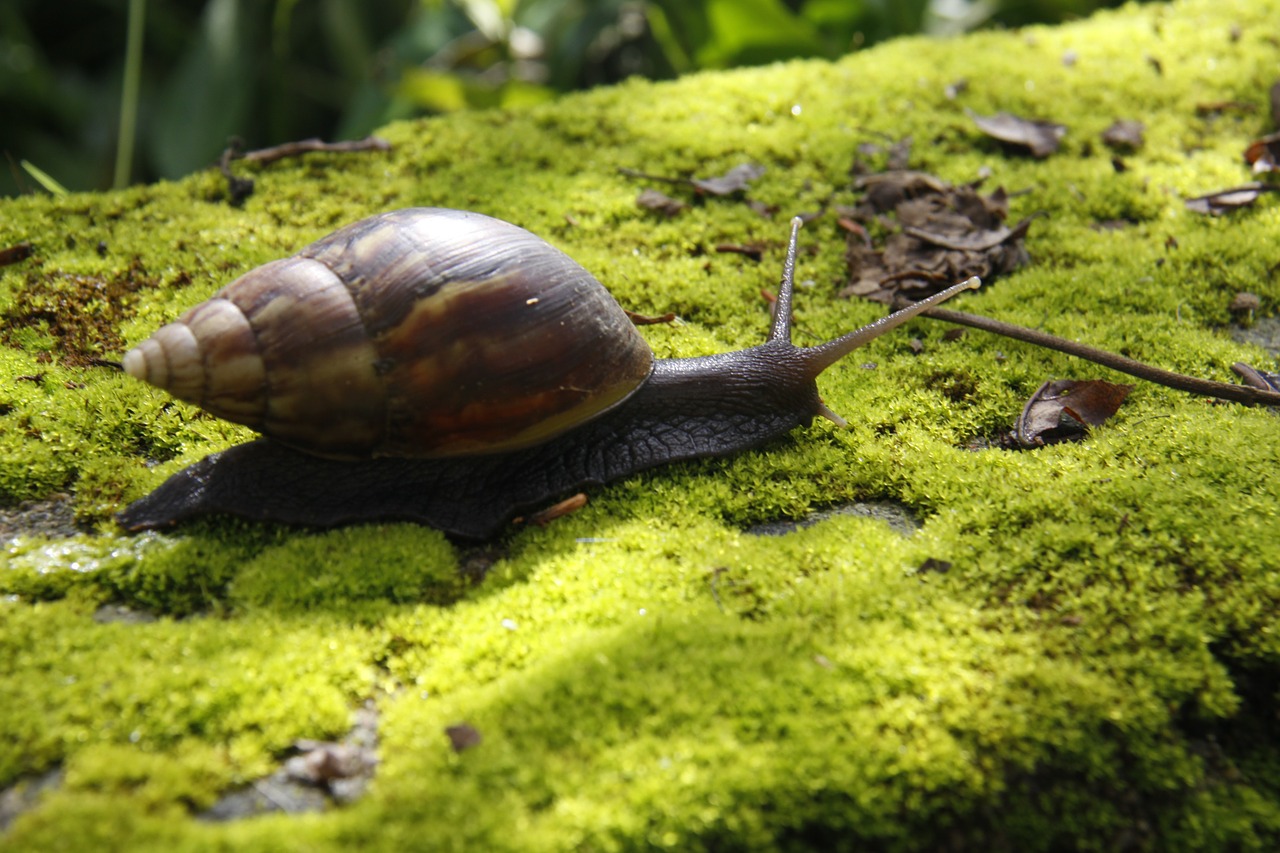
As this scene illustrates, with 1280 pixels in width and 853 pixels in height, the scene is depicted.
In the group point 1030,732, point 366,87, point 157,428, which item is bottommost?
point 1030,732

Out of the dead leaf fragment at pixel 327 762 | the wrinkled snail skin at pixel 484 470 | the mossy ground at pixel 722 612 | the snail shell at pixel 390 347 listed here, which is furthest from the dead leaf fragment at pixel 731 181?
the dead leaf fragment at pixel 327 762

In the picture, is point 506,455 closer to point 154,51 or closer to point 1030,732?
point 1030,732

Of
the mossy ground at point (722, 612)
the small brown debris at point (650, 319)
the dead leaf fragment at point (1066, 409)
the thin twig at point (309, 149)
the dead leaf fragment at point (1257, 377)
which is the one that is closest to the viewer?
the mossy ground at point (722, 612)

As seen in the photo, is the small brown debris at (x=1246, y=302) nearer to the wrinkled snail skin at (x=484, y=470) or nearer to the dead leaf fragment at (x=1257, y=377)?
the dead leaf fragment at (x=1257, y=377)

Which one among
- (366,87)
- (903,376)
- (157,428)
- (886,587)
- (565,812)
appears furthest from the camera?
(366,87)

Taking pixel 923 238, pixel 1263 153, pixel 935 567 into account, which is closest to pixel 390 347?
pixel 935 567

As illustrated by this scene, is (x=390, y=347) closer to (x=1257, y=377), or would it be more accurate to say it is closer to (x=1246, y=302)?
(x=1257, y=377)

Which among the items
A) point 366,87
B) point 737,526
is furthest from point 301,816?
point 366,87
